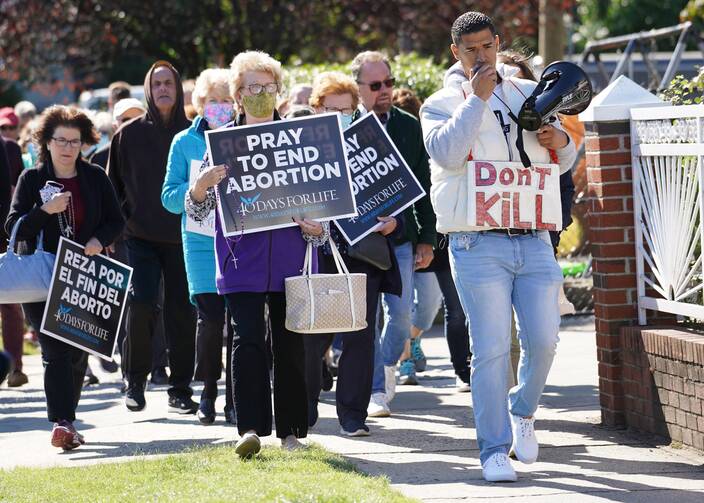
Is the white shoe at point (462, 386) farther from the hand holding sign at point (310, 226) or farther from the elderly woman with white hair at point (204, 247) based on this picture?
the hand holding sign at point (310, 226)

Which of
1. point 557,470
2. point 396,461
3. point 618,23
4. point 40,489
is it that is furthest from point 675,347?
point 618,23

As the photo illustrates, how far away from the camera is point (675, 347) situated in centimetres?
684

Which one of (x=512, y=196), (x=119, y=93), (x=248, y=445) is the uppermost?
(x=119, y=93)

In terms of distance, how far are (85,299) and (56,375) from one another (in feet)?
1.58

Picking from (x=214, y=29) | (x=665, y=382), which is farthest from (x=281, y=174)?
(x=214, y=29)

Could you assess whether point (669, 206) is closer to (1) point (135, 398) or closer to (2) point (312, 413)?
(2) point (312, 413)

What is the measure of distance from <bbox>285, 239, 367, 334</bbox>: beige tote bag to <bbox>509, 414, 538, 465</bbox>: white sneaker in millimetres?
891

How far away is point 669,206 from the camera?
710 centimetres

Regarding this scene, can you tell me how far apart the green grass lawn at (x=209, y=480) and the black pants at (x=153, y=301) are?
2026mm

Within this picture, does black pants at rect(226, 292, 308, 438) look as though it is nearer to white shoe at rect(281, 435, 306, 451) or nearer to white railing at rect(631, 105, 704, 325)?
white shoe at rect(281, 435, 306, 451)

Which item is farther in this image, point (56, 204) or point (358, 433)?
point (56, 204)

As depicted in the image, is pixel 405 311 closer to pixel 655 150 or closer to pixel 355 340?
pixel 355 340

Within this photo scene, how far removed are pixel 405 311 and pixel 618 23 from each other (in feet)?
143

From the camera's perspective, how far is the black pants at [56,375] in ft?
25.4
